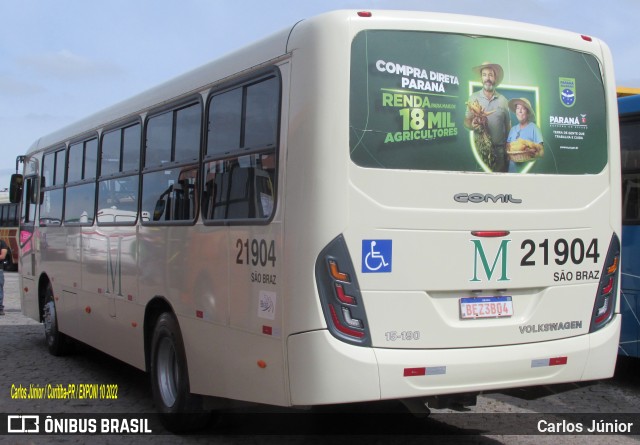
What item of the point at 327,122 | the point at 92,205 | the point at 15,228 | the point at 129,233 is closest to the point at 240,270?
the point at 327,122

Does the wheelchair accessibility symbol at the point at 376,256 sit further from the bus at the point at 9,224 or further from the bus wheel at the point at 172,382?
the bus at the point at 9,224

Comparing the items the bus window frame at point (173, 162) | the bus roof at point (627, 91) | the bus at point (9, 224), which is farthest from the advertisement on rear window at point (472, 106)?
the bus at point (9, 224)

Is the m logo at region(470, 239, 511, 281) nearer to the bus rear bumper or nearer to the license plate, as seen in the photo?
the license plate

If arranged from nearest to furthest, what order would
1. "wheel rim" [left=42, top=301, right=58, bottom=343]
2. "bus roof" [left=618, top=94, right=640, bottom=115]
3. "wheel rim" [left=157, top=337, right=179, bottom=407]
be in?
"wheel rim" [left=157, top=337, right=179, bottom=407] → "bus roof" [left=618, top=94, right=640, bottom=115] → "wheel rim" [left=42, top=301, right=58, bottom=343]

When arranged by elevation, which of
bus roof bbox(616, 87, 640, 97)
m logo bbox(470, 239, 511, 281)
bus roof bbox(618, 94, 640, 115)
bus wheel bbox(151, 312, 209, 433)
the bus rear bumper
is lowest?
bus wheel bbox(151, 312, 209, 433)

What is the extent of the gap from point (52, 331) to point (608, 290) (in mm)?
7993

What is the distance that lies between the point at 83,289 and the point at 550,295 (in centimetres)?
605

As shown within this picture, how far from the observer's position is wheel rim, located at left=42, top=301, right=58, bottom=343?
451 inches

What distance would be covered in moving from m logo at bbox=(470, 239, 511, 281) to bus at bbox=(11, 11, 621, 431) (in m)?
0.01

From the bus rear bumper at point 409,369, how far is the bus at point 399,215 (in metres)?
0.01

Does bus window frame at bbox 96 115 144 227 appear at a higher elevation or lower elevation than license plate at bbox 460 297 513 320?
higher

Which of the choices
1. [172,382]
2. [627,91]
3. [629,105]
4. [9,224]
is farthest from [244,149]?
[9,224]

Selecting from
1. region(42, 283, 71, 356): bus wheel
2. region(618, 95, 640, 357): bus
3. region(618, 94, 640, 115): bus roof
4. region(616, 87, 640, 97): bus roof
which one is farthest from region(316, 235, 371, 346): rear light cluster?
region(42, 283, 71, 356): bus wheel

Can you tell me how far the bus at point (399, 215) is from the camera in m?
5.11
